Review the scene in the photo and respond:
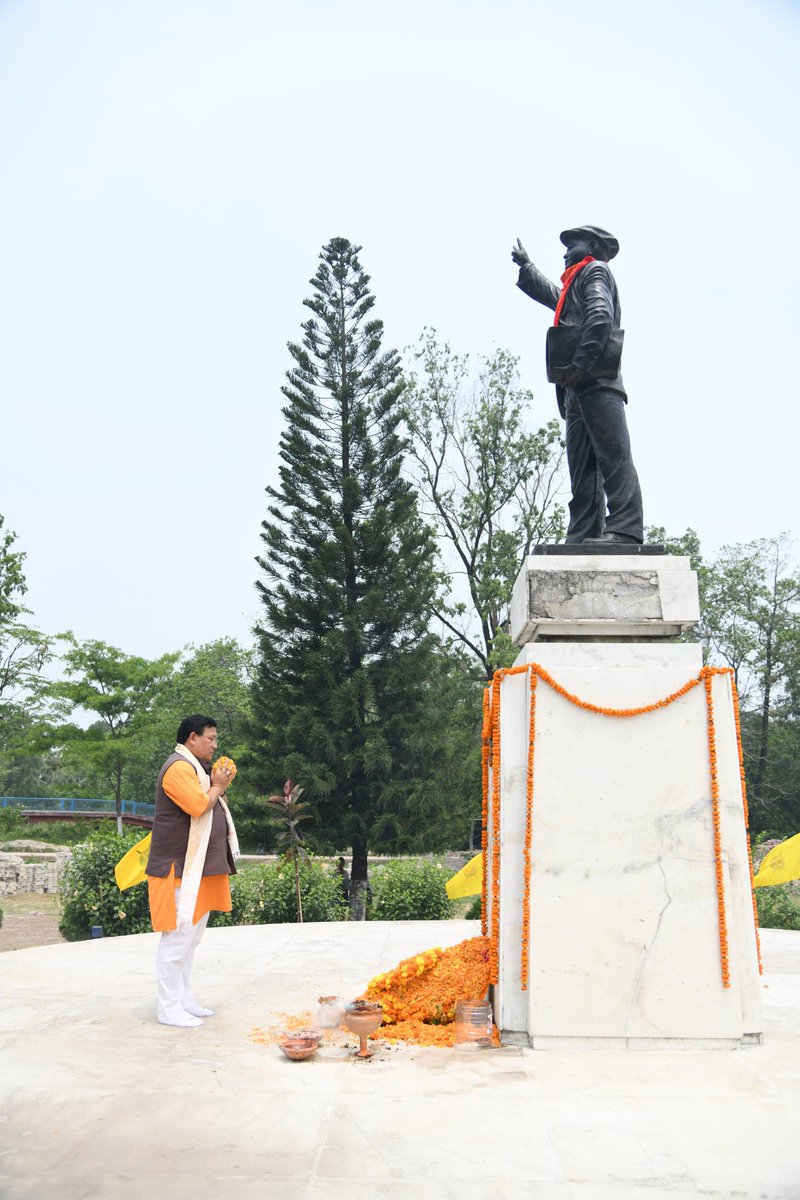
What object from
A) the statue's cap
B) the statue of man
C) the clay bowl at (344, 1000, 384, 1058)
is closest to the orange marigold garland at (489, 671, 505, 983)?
the clay bowl at (344, 1000, 384, 1058)

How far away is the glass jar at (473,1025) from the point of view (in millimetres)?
3496

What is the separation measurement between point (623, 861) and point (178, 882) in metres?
1.78

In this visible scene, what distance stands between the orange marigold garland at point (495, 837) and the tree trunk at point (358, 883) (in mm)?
11024

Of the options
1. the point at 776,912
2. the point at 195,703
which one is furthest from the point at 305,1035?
the point at 195,703

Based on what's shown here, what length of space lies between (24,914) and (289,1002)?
14.9 m

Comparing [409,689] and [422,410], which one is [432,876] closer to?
[409,689]

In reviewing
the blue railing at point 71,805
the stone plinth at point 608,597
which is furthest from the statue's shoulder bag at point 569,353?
the blue railing at point 71,805

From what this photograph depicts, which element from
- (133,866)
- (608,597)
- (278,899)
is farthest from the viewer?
(278,899)

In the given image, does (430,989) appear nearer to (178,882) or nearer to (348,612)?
(178,882)

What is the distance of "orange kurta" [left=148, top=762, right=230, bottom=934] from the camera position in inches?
150

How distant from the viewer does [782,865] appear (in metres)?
5.74

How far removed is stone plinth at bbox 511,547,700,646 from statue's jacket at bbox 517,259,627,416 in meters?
0.85

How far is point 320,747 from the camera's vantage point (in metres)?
16.0

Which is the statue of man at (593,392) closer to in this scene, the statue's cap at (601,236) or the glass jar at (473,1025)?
the statue's cap at (601,236)
